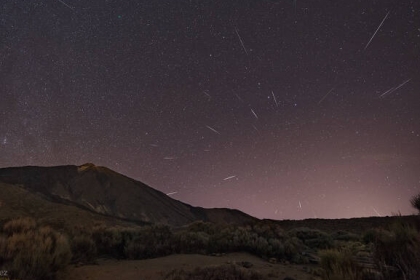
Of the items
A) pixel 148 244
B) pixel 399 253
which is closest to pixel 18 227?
pixel 148 244

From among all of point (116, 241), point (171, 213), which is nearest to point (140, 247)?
point (116, 241)

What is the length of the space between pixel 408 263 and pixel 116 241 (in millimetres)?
10144

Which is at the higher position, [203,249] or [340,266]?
[203,249]

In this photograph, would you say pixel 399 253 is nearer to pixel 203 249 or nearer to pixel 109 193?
pixel 203 249

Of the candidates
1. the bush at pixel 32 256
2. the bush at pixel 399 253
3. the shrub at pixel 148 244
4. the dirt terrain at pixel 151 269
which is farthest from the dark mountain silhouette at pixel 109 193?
the bush at pixel 399 253

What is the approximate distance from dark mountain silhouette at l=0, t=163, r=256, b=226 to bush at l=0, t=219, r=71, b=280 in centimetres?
7714

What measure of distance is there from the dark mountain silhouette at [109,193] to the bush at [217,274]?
78.7m

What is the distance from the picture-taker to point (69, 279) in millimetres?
8102

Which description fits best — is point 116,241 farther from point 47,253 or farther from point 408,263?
point 408,263

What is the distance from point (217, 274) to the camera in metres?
7.46

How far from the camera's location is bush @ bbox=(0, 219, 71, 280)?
718 cm

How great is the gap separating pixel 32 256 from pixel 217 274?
4.52m

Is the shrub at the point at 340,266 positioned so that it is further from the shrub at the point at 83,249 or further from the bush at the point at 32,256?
the shrub at the point at 83,249

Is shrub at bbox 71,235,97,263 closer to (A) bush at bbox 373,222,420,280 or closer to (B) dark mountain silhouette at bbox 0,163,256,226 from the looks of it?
(A) bush at bbox 373,222,420,280
